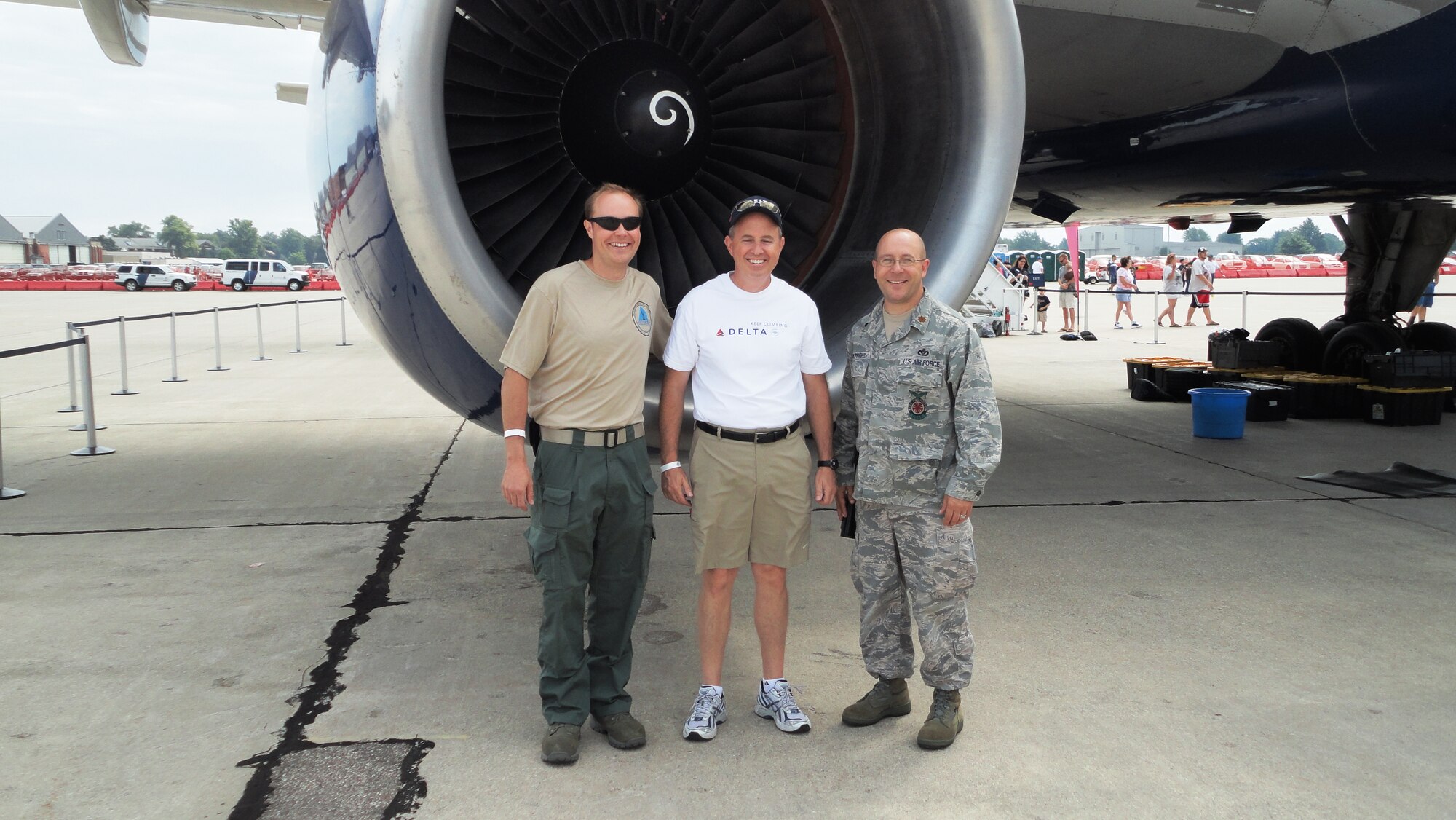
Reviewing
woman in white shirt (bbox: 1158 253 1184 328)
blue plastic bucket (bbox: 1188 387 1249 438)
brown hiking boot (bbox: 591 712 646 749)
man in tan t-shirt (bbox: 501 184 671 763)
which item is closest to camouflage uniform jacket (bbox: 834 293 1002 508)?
man in tan t-shirt (bbox: 501 184 671 763)

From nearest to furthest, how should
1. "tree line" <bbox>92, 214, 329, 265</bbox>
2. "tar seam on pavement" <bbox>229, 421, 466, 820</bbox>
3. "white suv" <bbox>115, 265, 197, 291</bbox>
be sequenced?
"tar seam on pavement" <bbox>229, 421, 466, 820</bbox>
"white suv" <bbox>115, 265, 197, 291</bbox>
"tree line" <bbox>92, 214, 329, 265</bbox>

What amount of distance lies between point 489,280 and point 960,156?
1.36 m

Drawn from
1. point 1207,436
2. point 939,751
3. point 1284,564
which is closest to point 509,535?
point 939,751

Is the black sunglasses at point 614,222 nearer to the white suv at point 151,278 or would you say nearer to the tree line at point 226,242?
the white suv at point 151,278

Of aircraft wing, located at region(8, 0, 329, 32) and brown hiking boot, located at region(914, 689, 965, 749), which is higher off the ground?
aircraft wing, located at region(8, 0, 329, 32)

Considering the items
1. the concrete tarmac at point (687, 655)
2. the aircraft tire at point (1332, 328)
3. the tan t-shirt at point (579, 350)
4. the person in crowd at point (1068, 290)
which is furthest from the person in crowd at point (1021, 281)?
the tan t-shirt at point (579, 350)

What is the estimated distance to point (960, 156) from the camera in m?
3.01

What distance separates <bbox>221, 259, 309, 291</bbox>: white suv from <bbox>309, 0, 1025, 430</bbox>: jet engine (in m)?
42.8

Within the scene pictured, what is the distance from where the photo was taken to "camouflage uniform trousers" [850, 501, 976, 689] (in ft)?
8.54

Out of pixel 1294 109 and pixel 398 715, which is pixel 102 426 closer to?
pixel 398 715

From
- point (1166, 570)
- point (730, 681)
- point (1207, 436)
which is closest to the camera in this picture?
point (730, 681)

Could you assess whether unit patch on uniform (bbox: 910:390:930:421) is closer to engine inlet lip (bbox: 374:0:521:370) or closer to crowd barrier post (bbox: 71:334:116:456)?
engine inlet lip (bbox: 374:0:521:370)

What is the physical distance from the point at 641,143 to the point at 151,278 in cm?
4516

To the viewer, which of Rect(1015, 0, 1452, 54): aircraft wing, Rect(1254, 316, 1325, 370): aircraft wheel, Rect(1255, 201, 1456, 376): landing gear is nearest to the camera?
Rect(1015, 0, 1452, 54): aircraft wing
